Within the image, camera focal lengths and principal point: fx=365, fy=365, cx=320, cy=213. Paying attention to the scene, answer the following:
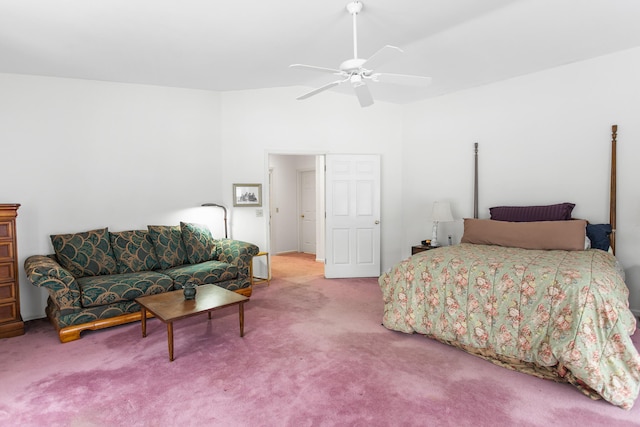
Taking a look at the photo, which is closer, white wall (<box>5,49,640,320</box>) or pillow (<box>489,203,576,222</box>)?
white wall (<box>5,49,640,320</box>)

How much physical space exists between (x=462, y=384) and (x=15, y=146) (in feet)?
16.2

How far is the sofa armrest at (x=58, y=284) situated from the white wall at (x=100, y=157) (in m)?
1.02

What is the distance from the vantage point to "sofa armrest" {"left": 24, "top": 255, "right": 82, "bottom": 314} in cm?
324

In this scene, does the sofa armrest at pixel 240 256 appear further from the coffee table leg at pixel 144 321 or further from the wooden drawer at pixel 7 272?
the wooden drawer at pixel 7 272

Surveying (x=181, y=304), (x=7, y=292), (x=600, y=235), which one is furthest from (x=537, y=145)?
(x=7, y=292)

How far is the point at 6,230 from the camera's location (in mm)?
3426

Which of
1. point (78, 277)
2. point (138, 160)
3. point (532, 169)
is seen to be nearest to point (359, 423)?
point (78, 277)

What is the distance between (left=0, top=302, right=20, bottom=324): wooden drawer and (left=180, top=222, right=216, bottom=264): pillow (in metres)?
1.74

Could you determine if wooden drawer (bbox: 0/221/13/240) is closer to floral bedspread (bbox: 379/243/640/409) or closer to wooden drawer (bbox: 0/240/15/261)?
wooden drawer (bbox: 0/240/15/261)

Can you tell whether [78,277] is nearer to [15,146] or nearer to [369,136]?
[15,146]

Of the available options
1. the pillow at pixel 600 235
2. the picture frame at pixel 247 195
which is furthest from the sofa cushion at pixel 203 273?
the pillow at pixel 600 235

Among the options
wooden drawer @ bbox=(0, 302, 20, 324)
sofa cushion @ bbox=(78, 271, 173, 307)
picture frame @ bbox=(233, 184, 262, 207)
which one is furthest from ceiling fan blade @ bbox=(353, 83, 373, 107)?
wooden drawer @ bbox=(0, 302, 20, 324)

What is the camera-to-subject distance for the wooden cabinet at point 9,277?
134 inches

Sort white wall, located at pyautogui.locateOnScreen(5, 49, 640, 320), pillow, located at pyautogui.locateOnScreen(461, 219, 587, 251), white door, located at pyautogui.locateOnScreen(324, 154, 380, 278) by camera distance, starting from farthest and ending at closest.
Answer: white door, located at pyautogui.locateOnScreen(324, 154, 380, 278), white wall, located at pyautogui.locateOnScreen(5, 49, 640, 320), pillow, located at pyautogui.locateOnScreen(461, 219, 587, 251)
